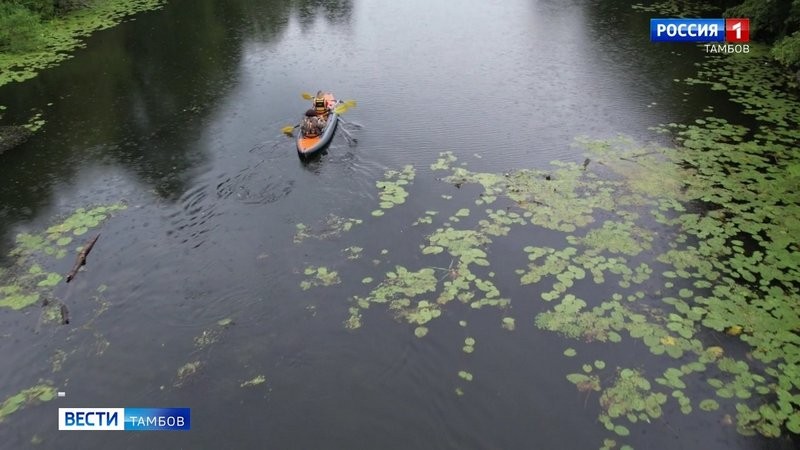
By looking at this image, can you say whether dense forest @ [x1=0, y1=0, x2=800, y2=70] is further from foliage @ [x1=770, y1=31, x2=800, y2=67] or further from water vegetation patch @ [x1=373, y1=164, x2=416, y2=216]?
water vegetation patch @ [x1=373, y1=164, x2=416, y2=216]

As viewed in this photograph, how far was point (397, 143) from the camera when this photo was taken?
12.7 meters

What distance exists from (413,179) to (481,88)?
5744mm

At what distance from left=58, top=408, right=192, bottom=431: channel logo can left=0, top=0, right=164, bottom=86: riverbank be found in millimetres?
14001

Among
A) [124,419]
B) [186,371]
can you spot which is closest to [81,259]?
[186,371]

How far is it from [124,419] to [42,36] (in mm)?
18562

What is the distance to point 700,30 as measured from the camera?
1945 cm

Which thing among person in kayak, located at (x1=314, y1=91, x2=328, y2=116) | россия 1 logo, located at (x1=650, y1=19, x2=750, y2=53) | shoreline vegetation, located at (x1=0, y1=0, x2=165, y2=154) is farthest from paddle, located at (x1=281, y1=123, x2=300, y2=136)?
россия 1 logo, located at (x1=650, y1=19, x2=750, y2=53)

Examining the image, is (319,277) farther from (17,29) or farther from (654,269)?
(17,29)

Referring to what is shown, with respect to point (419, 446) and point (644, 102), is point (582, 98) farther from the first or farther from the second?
point (419, 446)

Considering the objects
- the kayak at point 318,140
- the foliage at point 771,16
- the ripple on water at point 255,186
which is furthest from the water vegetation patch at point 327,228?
the foliage at point 771,16

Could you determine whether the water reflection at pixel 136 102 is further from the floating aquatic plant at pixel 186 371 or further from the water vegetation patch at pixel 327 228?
the floating aquatic plant at pixel 186 371

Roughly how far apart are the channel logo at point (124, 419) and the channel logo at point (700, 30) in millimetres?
19187

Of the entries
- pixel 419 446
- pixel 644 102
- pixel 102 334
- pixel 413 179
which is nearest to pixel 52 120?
pixel 102 334

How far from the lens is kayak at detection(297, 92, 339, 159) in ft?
38.9
